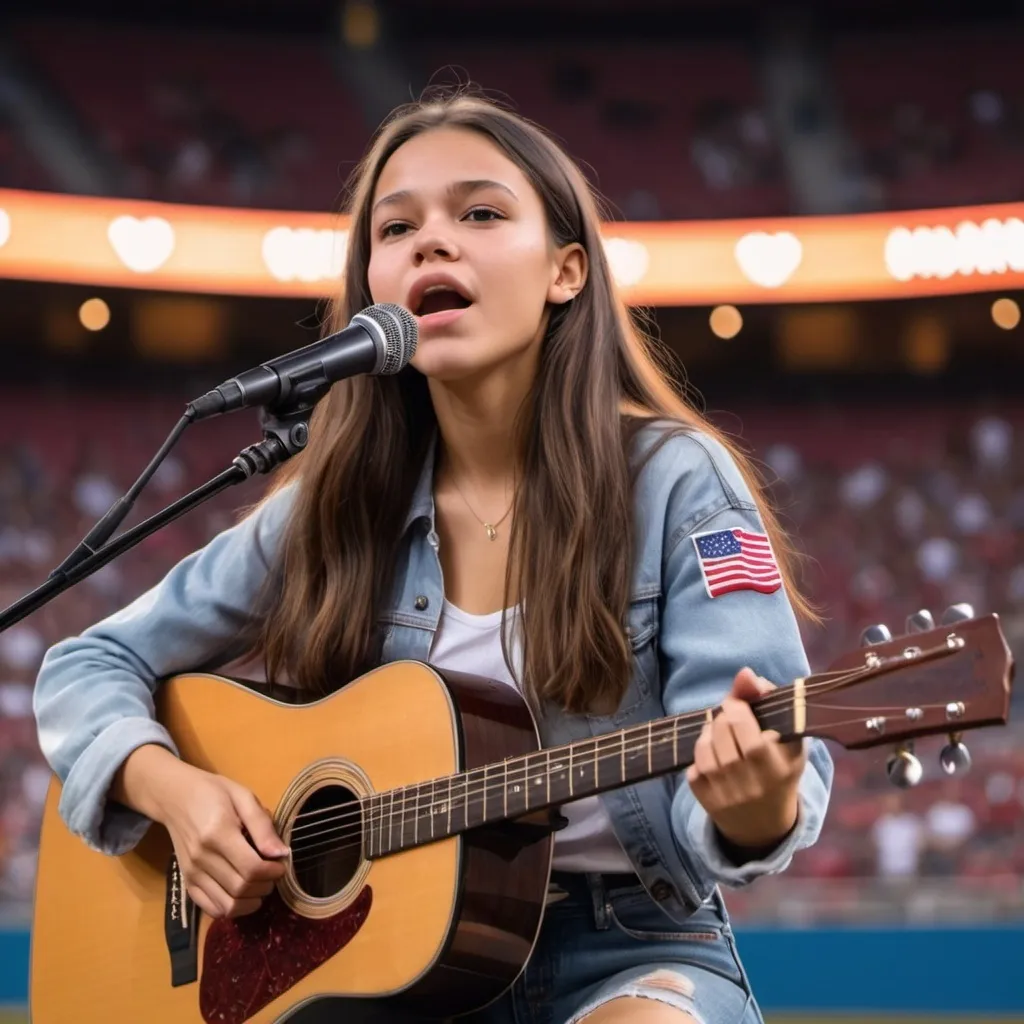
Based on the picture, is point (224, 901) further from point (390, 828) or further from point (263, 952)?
point (390, 828)

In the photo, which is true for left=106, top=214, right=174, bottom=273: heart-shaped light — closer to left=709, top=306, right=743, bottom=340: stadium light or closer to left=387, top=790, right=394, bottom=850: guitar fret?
left=709, top=306, right=743, bottom=340: stadium light

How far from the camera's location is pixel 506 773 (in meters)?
1.73

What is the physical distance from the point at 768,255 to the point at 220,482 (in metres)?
8.12

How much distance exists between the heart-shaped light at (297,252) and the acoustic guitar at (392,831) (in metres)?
7.25

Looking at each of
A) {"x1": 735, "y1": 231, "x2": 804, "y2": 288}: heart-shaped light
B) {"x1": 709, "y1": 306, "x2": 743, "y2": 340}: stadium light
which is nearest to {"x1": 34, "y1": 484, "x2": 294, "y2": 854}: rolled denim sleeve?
{"x1": 735, "y1": 231, "x2": 804, "y2": 288}: heart-shaped light

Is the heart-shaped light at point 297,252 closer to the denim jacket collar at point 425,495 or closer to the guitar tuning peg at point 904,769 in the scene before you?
the denim jacket collar at point 425,495

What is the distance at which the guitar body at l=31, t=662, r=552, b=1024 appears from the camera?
1740 millimetres

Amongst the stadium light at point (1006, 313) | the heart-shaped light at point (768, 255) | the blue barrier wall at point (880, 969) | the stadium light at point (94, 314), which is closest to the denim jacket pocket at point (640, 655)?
the blue barrier wall at point (880, 969)

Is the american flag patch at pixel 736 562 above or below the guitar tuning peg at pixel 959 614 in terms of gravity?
above

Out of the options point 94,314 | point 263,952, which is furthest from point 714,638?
point 94,314

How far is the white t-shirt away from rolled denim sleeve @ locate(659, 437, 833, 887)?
4.7 inches

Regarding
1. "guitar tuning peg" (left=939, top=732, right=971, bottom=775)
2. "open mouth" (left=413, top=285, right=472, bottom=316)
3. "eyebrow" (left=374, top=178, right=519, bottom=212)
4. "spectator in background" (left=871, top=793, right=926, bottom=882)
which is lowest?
"guitar tuning peg" (left=939, top=732, right=971, bottom=775)

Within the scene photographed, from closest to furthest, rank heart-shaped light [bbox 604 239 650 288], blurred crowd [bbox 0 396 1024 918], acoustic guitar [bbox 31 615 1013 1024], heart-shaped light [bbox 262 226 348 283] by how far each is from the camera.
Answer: acoustic guitar [bbox 31 615 1013 1024] < blurred crowd [bbox 0 396 1024 918] < heart-shaped light [bbox 262 226 348 283] < heart-shaped light [bbox 604 239 650 288]

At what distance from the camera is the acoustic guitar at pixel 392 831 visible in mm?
1439
